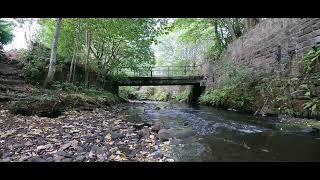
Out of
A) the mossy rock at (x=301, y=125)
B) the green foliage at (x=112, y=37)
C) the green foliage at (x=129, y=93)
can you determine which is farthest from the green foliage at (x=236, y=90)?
the green foliage at (x=129, y=93)

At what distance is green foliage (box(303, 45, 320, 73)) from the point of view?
844 cm

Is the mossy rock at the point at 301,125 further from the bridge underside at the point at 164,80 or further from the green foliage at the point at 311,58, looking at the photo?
the bridge underside at the point at 164,80

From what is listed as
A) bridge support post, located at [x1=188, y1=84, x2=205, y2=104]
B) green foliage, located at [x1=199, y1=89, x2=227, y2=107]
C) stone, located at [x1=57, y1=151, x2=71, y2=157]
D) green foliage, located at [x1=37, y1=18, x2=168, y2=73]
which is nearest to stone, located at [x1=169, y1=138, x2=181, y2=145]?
stone, located at [x1=57, y1=151, x2=71, y2=157]

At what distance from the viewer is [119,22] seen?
14305 mm

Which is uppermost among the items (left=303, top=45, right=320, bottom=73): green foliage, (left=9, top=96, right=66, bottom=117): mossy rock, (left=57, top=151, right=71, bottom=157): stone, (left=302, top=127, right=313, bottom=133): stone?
(left=303, top=45, right=320, bottom=73): green foliage

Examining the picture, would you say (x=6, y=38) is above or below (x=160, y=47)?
below

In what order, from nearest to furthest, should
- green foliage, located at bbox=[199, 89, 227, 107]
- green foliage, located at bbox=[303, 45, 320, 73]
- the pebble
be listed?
the pebble < green foliage, located at bbox=[303, 45, 320, 73] < green foliage, located at bbox=[199, 89, 227, 107]

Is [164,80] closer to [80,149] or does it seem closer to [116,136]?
[116,136]

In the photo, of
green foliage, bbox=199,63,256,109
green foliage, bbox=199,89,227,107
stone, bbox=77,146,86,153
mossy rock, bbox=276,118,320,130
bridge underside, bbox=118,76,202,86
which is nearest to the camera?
stone, bbox=77,146,86,153

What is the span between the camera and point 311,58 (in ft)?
28.7

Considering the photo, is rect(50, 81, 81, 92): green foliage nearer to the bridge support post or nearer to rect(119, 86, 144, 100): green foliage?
the bridge support post
